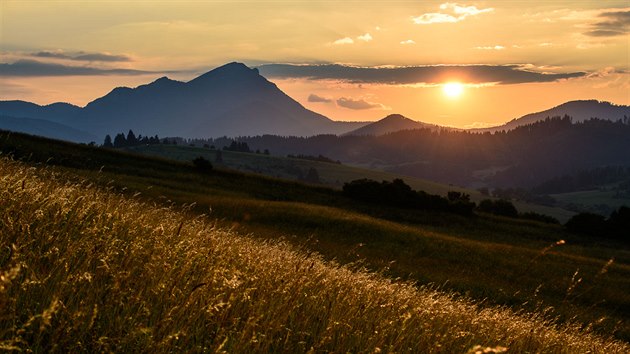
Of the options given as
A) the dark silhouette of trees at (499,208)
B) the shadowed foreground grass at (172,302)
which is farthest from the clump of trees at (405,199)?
the shadowed foreground grass at (172,302)

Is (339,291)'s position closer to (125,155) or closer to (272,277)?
(272,277)

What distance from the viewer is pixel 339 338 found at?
7.33 meters

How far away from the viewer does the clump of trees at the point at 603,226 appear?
207ft

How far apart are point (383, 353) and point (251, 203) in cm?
4111

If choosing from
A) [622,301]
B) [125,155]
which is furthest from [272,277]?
[125,155]

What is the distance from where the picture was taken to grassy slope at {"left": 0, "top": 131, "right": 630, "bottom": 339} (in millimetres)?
32812

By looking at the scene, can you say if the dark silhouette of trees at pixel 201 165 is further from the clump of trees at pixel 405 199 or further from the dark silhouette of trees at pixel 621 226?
the dark silhouette of trees at pixel 621 226

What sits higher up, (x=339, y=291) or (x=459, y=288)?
(x=339, y=291)

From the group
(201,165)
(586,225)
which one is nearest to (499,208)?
(586,225)

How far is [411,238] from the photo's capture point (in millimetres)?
42562

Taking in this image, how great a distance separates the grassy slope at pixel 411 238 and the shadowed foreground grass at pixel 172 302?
35.5ft

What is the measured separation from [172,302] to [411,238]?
37227mm

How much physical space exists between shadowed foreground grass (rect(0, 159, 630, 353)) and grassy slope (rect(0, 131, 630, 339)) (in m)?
10.8

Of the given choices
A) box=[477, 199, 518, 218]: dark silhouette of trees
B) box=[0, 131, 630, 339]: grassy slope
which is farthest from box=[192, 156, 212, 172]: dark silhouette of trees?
box=[477, 199, 518, 218]: dark silhouette of trees
